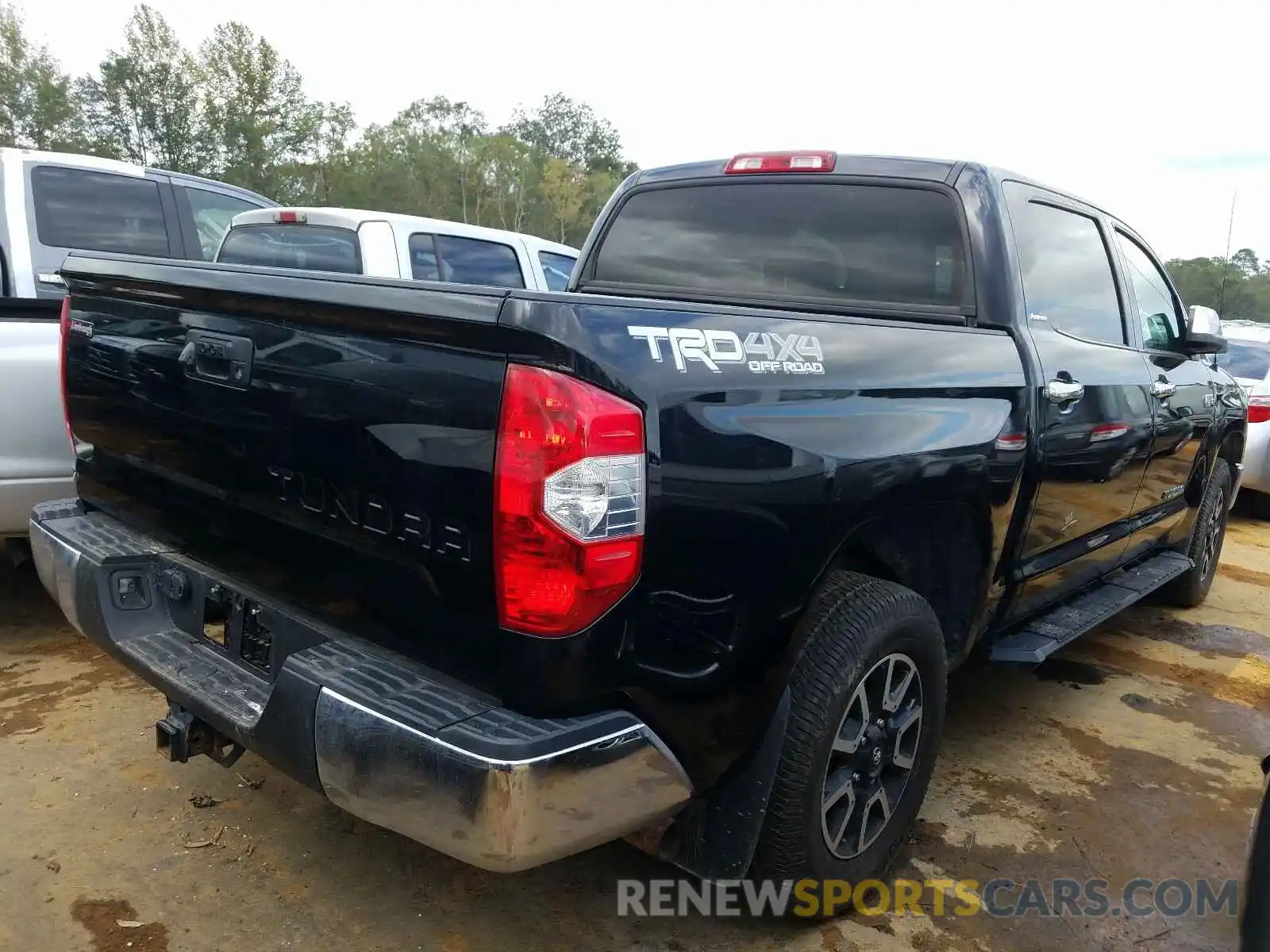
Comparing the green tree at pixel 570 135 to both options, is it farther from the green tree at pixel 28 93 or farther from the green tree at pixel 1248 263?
the green tree at pixel 1248 263

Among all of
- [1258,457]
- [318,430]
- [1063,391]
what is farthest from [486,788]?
[1258,457]

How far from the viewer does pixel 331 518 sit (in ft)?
6.50

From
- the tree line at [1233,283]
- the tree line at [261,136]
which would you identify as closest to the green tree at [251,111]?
the tree line at [261,136]

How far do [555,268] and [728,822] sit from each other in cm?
565

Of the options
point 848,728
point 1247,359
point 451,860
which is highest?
point 1247,359

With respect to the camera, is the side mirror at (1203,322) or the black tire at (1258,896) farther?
the side mirror at (1203,322)

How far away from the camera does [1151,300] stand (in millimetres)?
4113

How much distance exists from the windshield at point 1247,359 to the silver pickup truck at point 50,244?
25.5 feet

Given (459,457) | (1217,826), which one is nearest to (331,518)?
(459,457)

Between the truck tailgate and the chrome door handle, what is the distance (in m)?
1.93

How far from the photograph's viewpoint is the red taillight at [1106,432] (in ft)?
10.5

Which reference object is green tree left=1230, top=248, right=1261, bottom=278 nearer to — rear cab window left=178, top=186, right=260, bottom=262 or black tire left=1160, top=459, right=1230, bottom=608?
black tire left=1160, top=459, right=1230, bottom=608

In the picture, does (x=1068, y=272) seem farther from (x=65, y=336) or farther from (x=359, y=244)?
(x=359, y=244)

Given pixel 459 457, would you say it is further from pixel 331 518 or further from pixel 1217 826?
pixel 1217 826
